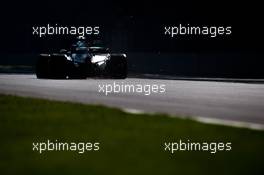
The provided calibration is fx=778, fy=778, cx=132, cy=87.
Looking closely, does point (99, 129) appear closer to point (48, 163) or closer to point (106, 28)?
point (48, 163)

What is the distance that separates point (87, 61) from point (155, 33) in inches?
903

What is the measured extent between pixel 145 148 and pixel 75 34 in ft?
177

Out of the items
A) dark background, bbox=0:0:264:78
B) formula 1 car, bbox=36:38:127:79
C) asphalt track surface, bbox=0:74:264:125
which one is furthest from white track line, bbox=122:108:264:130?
dark background, bbox=0:0:264:78

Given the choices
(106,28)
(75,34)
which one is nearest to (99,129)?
(106,28)

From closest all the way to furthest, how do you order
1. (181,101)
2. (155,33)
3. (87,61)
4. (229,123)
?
(229,123) → (181,101) → (87,61) → (155,33)

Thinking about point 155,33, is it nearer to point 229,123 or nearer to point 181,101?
point 181,101

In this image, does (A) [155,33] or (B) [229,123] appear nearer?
(B) [229,123]

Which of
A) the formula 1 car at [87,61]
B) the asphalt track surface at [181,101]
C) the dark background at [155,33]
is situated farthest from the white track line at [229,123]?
the dark background at [155,33]

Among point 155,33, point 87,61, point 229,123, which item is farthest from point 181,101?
point 155,33

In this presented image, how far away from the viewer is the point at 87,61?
1216 inches

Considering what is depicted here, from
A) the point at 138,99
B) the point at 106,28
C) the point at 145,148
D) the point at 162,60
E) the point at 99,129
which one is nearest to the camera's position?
the point at 145,148

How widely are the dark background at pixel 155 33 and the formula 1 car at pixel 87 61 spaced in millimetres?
8867

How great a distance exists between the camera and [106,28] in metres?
58.5

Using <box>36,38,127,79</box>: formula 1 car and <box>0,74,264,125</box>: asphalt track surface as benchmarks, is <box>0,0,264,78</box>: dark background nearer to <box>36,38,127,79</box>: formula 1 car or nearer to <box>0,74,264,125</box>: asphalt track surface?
<box>36,38,127,79</box>: formula 1 car
